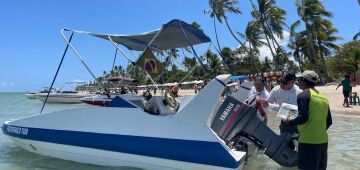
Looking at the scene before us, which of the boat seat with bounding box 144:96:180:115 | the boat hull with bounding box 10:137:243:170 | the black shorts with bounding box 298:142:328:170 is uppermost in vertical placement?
the boat seat with bounding box 144:96:180:115

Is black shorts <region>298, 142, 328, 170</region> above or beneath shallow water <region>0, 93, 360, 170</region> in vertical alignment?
above

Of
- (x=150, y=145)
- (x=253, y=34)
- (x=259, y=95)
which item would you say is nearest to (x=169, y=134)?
(x=150, y=145)

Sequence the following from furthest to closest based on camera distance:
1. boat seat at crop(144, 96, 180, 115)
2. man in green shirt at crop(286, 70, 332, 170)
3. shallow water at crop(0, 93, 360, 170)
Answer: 1. shallow water at crop(0, 93, 360, 170)
2. boat seat at crop(144, 96, 180, 115)
3. man in green shirt at crop(286, 70, 332, 170)

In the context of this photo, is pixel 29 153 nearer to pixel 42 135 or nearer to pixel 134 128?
pixel 42 135

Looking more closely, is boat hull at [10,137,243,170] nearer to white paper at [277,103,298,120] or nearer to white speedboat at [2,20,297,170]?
white speedboat at [2,20,297,170]

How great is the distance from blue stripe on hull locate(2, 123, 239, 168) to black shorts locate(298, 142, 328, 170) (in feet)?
3.72

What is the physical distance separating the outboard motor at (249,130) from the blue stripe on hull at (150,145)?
0.54 metres

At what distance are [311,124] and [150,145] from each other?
2566 mm

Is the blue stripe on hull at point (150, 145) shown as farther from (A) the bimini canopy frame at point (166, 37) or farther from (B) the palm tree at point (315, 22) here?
(B) the palm tree at point (315, 22)

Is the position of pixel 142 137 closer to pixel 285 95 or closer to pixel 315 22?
pixel 285 95

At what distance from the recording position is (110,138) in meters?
6.54

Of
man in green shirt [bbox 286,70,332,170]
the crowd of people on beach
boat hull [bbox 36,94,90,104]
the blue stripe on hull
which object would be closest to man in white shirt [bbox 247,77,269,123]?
the blue stripe on hull

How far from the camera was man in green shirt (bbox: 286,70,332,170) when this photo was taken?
173 inches

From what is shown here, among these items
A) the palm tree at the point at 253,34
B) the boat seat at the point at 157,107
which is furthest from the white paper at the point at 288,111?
the palm tree at the point at 253,34
